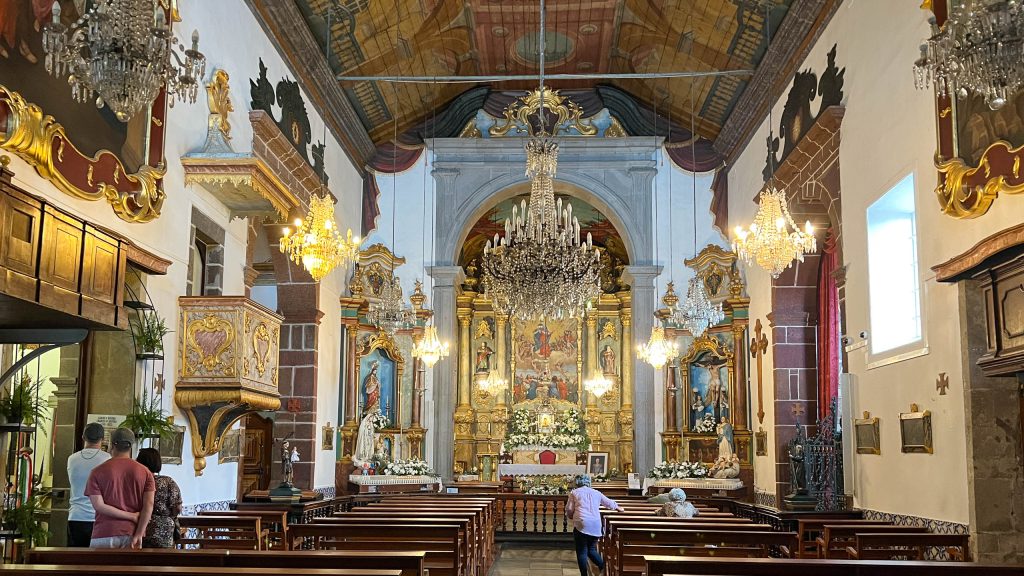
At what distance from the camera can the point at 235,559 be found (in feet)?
18.3

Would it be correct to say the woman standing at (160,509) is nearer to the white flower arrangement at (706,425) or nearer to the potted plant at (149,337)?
the potted plant at (149,337)

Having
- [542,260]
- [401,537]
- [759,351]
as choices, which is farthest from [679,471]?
[401,537]

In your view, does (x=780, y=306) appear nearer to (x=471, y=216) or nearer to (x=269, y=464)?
(x=471, y=216)

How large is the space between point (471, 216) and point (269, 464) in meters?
5.77

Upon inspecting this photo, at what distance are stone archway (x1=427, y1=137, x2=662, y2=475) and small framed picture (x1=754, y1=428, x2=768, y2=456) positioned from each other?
2711 millimetres

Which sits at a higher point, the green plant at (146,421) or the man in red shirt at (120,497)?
the green plant at (146,421)

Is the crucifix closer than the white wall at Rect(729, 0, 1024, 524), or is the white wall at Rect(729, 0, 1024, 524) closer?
the white wall at Rect(729, 0, 1024, 524)

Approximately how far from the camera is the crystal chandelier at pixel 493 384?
22.1 meters

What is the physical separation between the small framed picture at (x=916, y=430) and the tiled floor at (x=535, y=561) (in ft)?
12.6

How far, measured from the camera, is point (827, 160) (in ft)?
40.5

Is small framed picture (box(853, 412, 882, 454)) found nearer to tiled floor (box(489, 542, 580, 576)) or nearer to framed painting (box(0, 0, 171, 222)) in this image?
tiled floor (box(489, 542, 580, 576))

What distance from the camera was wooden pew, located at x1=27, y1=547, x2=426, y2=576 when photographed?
5461mm

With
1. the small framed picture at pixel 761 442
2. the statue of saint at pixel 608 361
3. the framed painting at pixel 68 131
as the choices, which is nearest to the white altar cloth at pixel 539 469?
the statue of saint at pixel 608 361

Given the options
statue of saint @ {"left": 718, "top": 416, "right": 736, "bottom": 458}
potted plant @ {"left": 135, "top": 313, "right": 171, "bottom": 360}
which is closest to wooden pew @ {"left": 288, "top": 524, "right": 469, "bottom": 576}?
potted plant @ {"left": 135, "top": 313, "right": 171, "bottom": 360}
